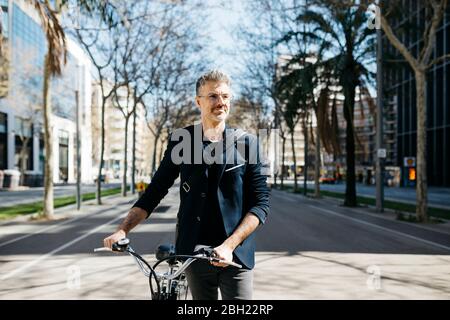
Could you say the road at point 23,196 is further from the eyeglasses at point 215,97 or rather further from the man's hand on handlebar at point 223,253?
the man's hand on handlebar at point 223,253

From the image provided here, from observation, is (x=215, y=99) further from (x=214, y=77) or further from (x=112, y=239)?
(x=112, y=239)

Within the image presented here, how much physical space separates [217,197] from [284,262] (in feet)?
20.7

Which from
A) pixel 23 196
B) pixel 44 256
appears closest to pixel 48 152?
pixel 44 256

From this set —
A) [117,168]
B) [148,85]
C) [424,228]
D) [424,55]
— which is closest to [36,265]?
[424,228]

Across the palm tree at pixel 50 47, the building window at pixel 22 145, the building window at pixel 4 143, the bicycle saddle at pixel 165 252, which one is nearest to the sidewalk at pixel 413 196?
the palm tree at pixel 50 47

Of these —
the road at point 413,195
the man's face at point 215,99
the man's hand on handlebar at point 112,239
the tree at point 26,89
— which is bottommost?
the road at point 413,195

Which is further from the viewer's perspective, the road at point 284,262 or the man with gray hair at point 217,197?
the road at point 284,262

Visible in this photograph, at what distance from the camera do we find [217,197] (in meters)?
2.58

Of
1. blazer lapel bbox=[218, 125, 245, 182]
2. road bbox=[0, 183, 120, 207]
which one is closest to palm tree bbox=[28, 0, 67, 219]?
road bbox=[0, 183, 120, 207]

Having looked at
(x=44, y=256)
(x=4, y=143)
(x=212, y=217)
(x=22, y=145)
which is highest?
(x=22, y=145)

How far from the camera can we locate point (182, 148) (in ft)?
9.08

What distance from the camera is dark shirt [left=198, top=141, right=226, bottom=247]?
2598 mm

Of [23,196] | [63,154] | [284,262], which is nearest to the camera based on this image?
[284,262]

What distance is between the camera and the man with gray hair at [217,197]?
2590 mm
